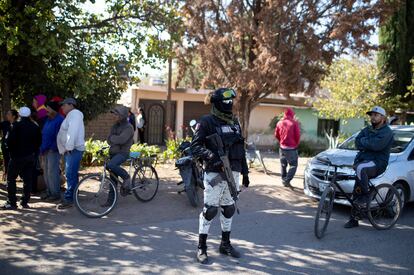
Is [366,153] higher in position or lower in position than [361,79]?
lower

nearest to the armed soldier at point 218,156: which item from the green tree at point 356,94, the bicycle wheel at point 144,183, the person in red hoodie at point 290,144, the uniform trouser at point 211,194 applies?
the uniform trouser at point 211,194

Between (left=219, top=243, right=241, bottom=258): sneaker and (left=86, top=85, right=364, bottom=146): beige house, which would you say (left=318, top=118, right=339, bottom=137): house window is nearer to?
(left=86, top=85, right=364, bottom=146): beige house

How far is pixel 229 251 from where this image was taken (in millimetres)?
5344

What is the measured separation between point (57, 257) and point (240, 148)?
8.30 feet

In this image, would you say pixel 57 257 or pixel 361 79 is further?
pixel 361 79

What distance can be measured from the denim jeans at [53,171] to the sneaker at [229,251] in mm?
3681

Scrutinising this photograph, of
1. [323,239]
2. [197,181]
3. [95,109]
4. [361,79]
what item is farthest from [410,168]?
[361,79]

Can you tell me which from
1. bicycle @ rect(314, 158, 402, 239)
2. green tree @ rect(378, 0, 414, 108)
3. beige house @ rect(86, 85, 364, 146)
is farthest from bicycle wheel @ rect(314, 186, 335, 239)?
green tree @ rect(378, 0, 414, 108)

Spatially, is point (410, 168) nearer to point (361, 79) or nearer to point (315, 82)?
point (315, 82)

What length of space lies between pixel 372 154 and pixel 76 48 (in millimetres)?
6104

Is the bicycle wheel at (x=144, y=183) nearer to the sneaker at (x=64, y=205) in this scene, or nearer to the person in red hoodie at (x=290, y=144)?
the sneaker at (x=64, y=205)

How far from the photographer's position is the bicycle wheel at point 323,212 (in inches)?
243

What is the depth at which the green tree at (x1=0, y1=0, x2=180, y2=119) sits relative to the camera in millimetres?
7871

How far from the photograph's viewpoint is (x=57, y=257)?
16.6 feet
